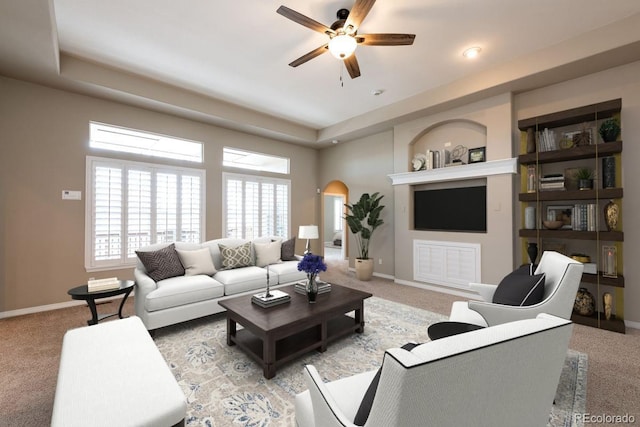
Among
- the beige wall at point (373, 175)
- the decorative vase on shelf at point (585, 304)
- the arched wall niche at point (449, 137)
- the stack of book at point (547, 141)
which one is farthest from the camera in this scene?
the beige wall at point (373, 175)

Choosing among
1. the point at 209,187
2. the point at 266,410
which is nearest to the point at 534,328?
the point at 266,410

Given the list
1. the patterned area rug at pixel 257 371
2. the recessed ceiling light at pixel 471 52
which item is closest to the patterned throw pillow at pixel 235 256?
the patterned area rug at pixel 257 371

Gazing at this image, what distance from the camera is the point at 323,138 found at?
6395mm

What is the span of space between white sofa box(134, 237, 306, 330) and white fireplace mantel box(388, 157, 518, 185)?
2.74 meters

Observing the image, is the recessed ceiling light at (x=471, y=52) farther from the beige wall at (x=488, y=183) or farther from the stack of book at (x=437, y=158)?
the stack of book at (x=437, y=158)

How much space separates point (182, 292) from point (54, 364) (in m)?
1.12

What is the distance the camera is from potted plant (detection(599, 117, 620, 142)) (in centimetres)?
314

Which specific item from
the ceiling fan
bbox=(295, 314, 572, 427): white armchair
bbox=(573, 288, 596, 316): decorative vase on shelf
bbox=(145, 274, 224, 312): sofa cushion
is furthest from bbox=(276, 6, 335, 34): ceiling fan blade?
bbox=(573, 288, 596, 316): decorative vase on shelf

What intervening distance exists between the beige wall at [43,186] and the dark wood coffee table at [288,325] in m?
2.92

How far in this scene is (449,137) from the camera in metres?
4.80

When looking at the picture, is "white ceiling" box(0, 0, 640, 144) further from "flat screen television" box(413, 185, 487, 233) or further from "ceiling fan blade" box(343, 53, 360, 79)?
"flat screen television" box(413, 185, 487, 233)

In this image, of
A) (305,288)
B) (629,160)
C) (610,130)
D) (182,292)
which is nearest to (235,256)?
(182,292)

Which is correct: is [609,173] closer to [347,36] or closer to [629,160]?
[629,160]

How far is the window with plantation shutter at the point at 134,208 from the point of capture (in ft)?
13.5
